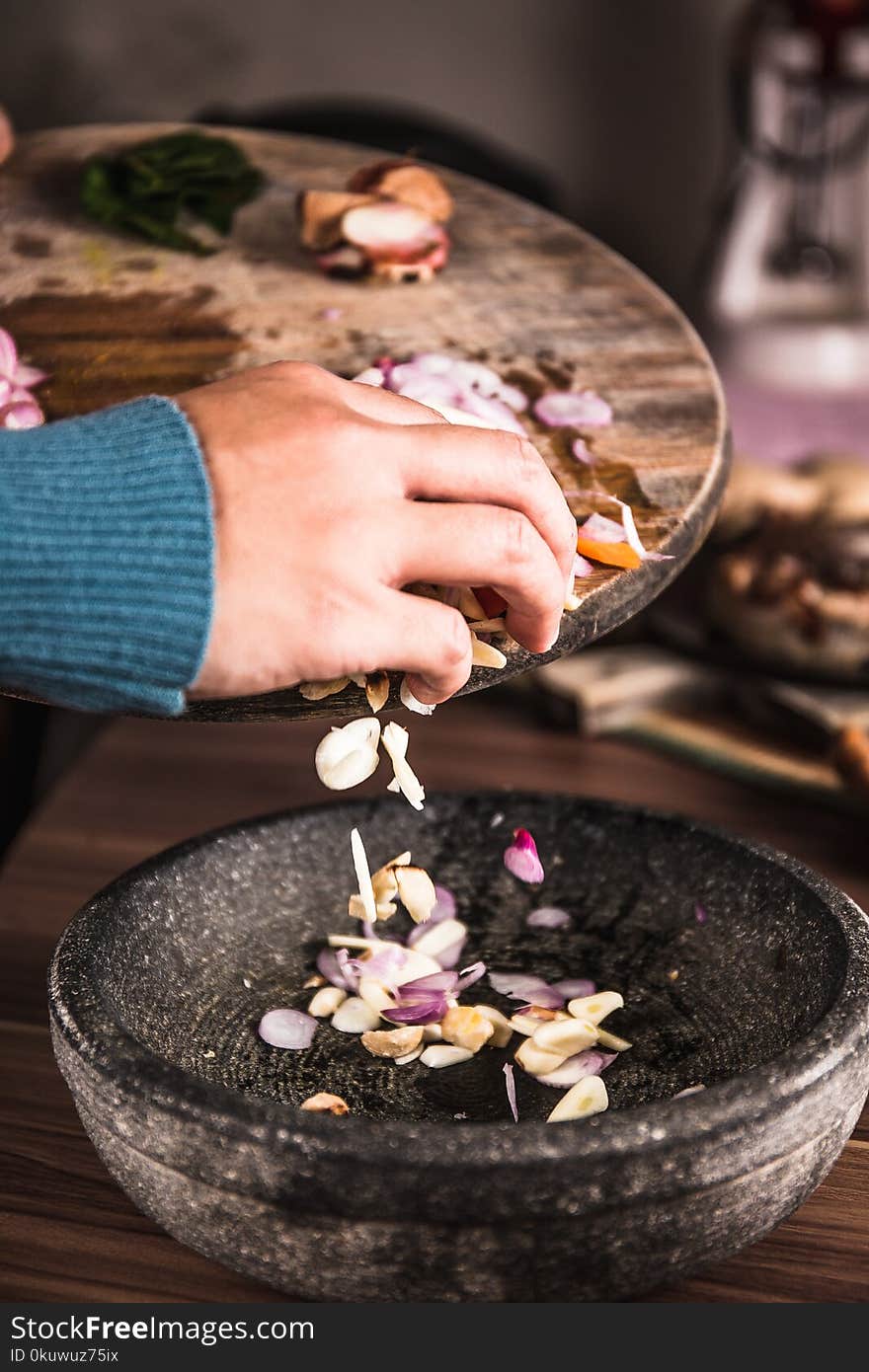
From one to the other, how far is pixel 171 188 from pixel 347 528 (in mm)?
503

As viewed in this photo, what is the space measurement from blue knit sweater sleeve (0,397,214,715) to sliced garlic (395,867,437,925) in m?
0.23

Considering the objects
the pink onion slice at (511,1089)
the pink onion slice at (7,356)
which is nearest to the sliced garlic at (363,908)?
the pink onion slice at (511,1089)

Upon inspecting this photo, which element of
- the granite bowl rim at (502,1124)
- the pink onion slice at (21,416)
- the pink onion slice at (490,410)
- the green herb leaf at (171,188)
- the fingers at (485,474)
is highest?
the fingers at (485,474)

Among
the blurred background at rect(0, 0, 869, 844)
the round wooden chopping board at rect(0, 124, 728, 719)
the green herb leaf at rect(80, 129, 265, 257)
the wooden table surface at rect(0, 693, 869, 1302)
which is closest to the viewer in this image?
the wooden table surface at rect(0, 693, 869, 1302)

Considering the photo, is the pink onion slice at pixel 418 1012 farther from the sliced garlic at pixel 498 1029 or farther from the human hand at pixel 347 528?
the human hand at pixel 347 528

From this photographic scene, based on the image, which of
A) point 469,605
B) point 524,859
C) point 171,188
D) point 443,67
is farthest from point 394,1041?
point 443,67

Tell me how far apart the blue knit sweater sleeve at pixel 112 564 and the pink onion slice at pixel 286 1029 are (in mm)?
266

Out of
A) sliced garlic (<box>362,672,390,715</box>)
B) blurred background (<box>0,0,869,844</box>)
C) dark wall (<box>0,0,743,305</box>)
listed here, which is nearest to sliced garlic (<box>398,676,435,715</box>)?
sliced garlic (<box>362,672,390,715</box>)

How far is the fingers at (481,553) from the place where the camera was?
0.64 m

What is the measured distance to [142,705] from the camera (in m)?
0.63

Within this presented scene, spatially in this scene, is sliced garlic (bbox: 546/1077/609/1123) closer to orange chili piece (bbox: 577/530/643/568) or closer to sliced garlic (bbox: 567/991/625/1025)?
sliced garlic (bbox: 567/991/625/1025)

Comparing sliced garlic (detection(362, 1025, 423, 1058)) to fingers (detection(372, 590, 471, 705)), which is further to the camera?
sliced garlic (detection(362, 1025, 423, 1058))

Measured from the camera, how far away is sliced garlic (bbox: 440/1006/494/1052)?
815mm

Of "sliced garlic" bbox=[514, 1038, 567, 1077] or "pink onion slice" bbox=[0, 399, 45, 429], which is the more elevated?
"pink onion slice" bbox=[0, 399, 45, 429]
